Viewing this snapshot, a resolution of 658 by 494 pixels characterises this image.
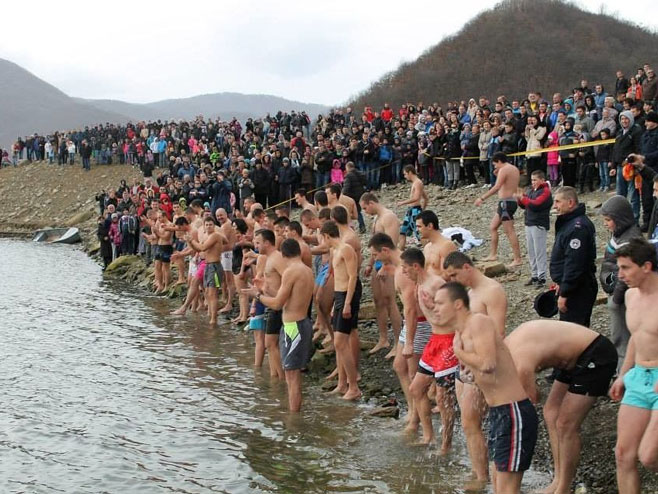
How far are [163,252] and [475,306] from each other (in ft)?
39.9

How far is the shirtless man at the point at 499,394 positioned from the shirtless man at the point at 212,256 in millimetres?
8544

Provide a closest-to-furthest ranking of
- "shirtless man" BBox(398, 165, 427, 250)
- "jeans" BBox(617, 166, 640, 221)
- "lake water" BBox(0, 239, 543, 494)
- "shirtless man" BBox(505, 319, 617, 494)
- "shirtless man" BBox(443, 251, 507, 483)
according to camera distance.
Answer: "shirtless man" BBox(505, 319, 617, 494) < "shirtless man" BBox(443, 251, 507, 483) < "lake water" BBox(0, 239, 543, 494) < "jeans" BBox(617, 166, 640, 221) < "shirtless man" BBox(398, 165, 427, 250)

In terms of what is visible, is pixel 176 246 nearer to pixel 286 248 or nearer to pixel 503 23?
pixel 286 248

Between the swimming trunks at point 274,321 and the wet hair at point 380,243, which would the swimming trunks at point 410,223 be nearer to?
the swimming trunks at point 274,321

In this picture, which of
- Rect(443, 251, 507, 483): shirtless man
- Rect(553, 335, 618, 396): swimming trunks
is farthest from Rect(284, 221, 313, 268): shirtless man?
Rect(553, 335, 618, 396): swimming trunks

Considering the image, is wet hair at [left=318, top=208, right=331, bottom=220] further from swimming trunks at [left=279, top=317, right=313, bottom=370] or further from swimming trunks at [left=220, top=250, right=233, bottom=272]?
swimming trunks at [left=220, top=250, right=233, bottom=272]

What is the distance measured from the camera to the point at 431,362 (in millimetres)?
6746

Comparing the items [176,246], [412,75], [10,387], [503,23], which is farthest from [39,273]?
[503,23]

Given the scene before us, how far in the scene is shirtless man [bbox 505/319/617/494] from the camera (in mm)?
5441

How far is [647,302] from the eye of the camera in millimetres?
5004

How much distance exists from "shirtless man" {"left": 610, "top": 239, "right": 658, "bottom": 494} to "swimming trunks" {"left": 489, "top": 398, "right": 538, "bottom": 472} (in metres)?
0.55

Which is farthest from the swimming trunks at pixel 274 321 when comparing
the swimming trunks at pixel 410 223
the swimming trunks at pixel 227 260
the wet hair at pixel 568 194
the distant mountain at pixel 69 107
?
the distant mountain at pixel 69 107

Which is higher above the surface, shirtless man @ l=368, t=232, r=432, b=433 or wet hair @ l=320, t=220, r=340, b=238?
wet hair @ l=320, t=220, r=340, b=238

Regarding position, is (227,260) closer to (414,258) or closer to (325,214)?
(325,214)
